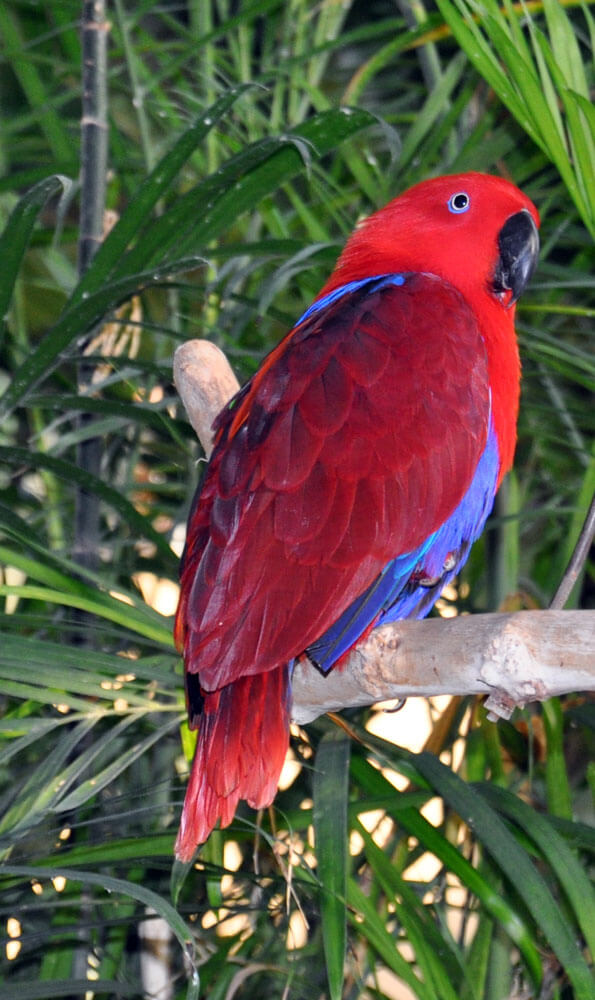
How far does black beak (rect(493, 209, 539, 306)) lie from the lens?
4.70ft

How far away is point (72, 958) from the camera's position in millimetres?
1363

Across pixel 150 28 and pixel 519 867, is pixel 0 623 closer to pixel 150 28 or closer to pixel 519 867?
pixel 519 867

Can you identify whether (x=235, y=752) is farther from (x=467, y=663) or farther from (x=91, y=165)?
(x=91, y=165)

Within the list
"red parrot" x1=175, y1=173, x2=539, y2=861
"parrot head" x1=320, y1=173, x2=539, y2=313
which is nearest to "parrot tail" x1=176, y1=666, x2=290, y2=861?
"red parrot" x1=175, y1=173, x2=539, y2=861

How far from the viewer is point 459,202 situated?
1469 mm

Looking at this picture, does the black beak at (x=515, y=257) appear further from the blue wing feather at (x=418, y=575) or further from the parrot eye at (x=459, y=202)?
the blue wing feather at (x=418, y=575)

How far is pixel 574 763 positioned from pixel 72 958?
0.96m

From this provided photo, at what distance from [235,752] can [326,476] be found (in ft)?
0.96

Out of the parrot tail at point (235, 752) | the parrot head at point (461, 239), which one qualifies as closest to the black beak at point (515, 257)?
the parrot head at point (461, 239)

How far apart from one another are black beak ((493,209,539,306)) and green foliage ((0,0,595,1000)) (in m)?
0.08

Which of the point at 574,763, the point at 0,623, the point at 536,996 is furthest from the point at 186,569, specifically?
the point at 574,763

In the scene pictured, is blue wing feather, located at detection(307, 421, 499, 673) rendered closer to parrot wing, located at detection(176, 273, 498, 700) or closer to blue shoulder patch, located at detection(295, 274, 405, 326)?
parrot wing, located at detection(176, 273, 498, 700)

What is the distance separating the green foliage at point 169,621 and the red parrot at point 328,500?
0.07 metres

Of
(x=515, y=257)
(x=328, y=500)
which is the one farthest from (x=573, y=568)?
(x=515, y=257)
